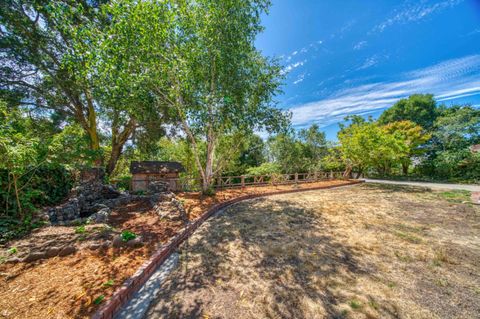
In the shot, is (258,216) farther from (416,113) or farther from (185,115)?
(416,113)

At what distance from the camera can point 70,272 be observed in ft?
8.82

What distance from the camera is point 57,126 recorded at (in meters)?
11.3

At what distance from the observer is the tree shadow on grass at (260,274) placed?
2.22 meters

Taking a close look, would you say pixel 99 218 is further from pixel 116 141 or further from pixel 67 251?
pixel 116 141

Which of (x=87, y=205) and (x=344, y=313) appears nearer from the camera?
(x=344, y=313)

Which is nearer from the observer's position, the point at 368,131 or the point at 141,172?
the point at 368,131

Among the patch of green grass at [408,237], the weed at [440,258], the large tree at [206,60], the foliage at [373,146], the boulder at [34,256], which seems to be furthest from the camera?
the foliage at [373,146]

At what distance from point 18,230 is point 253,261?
5.26 metres

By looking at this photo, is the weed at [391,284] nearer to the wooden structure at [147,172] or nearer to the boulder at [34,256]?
the boulder at [34,256]

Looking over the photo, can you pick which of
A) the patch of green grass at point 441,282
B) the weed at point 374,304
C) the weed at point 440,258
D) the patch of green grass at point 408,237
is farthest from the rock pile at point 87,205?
the patch of green grass at point 408,237

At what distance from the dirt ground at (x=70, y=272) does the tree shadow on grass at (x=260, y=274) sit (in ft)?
2.55

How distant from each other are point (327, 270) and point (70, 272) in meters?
4.32

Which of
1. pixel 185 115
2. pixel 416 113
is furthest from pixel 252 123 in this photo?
pixel 416 113

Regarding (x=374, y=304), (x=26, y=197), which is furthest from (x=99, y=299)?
(x=26, y=197)
